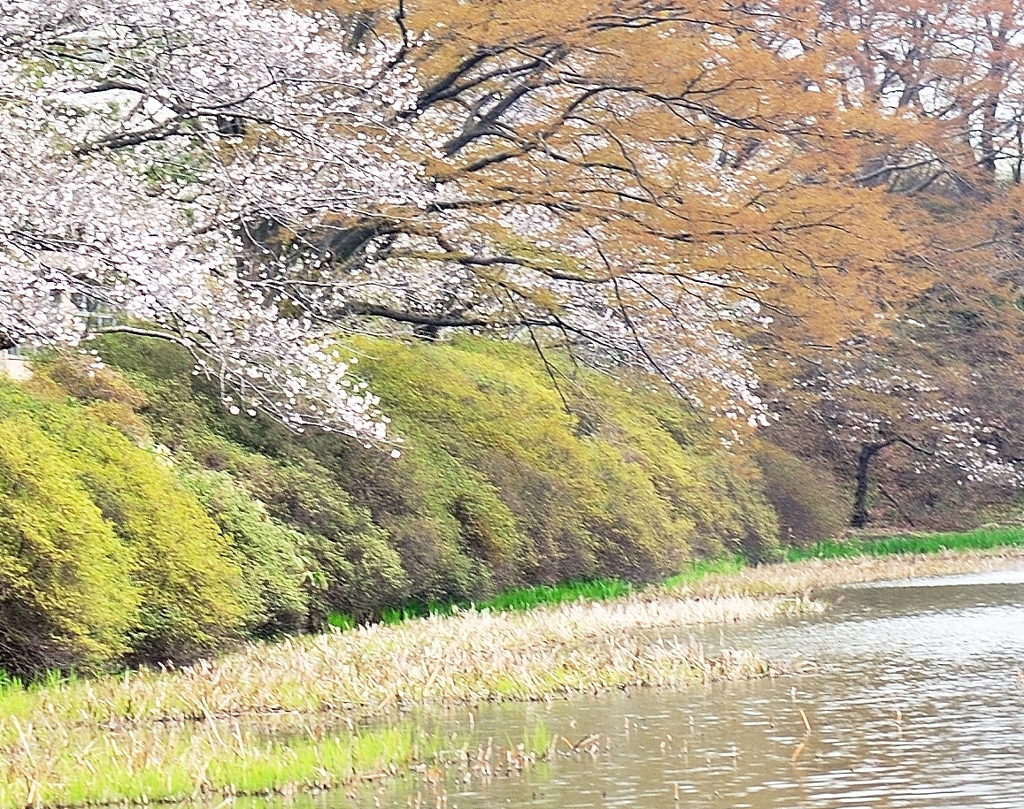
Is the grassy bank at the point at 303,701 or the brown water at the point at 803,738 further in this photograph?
the grassy bank at the point at 303,701

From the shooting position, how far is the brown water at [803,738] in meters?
9.09

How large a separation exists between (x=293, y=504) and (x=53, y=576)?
477 cm

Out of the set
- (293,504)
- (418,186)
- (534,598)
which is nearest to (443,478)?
(534,598)

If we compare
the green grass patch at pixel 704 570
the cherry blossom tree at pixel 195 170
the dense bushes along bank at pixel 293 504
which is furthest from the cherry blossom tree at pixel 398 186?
the green grass patch at pixel 704 570

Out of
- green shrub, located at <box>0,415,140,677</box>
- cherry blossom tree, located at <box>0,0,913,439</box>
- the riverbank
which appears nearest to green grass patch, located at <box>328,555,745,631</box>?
the riverbank

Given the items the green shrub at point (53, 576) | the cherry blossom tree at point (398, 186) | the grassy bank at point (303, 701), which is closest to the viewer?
the grassy bank at point (303, 701)

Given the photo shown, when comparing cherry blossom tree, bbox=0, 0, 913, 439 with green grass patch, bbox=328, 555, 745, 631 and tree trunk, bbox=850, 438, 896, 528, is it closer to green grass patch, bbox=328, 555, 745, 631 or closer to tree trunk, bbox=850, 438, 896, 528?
green grass patch, bbox=328, 555, 745, 631

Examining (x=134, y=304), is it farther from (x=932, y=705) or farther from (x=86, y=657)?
(x=932, y=705)

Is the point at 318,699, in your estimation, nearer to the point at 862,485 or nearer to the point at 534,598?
the point at 534,598

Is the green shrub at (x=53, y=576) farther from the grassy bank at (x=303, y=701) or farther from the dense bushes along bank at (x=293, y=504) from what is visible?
the grassy bank at (x=303, y=701)

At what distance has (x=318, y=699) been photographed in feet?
42.2

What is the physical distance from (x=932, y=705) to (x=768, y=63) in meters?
10.7

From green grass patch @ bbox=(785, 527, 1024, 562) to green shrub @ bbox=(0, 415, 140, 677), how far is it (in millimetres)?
19286

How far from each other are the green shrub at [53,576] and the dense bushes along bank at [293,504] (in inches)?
0.7
